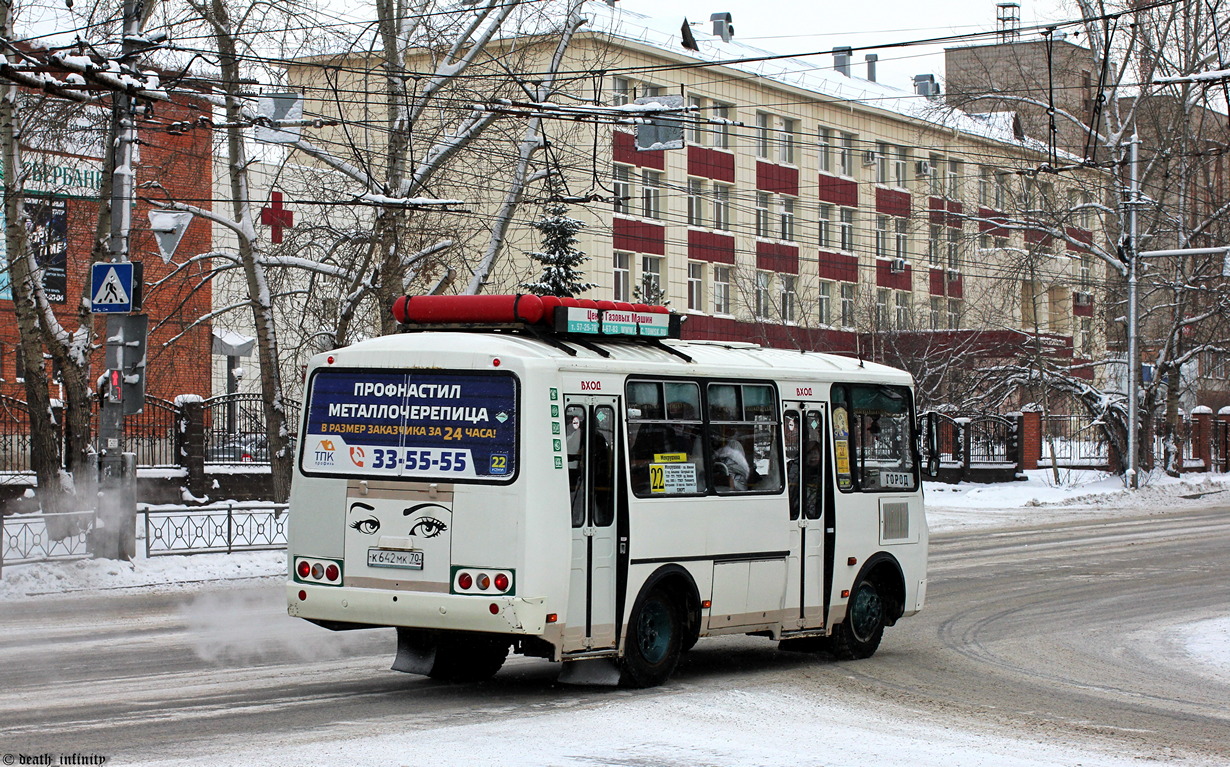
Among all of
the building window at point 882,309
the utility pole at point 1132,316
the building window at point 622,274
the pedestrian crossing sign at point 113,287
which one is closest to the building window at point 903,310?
the building window at point 882,309

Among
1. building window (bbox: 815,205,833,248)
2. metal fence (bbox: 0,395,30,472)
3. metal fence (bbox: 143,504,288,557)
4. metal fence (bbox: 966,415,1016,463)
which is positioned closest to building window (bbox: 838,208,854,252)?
building window (bbox: 815,205,833,248)

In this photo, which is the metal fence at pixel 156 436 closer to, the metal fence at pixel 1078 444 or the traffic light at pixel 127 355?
the traffic light at pixel 127 355

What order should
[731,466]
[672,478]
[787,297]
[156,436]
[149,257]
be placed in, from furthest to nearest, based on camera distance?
[787,297]
[149,257]
[156,436]
[731,466]
[672,478]

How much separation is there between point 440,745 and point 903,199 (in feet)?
194

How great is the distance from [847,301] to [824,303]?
1.07 m

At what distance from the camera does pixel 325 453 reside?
35.0 ft

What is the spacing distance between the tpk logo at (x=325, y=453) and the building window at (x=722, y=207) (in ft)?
156

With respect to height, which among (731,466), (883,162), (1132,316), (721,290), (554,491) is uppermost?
(883,162)

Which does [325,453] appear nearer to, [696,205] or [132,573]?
[132,573]

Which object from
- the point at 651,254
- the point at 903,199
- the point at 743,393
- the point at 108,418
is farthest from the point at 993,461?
the point at 743,393

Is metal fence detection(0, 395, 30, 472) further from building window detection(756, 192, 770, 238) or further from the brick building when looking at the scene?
building window detection(756, 192, 770, 238)

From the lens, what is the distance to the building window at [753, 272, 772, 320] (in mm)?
57094

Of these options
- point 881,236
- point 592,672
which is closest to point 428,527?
point 592,672

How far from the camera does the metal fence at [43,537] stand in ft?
61.0
